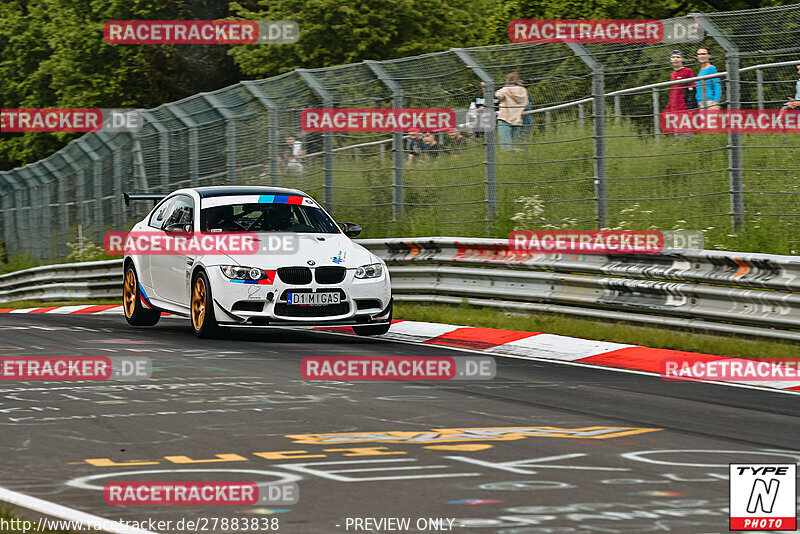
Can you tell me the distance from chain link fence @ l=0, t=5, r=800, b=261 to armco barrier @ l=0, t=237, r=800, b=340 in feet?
3.04

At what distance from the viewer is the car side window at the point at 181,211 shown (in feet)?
47.8

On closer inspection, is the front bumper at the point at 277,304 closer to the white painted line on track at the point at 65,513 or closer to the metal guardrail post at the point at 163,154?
the white painted line on track at the point at 65,513

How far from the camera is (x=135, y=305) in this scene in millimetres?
15852

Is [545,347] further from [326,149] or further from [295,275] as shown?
[326,149]

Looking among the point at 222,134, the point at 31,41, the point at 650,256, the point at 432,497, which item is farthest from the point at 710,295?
the point at 31,41

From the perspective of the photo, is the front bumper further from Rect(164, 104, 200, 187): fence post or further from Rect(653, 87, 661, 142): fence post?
Rect(164, 104, 200, 187): fence post

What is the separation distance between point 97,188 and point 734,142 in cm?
1766

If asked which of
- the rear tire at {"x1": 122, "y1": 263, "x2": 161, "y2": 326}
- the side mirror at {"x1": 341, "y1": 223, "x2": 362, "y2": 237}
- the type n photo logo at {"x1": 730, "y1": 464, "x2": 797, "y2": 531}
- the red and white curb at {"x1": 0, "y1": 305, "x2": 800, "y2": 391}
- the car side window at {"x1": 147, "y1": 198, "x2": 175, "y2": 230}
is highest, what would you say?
the car side window at {"x1": 147, "y1": 198, "x2": 175, "y2": 230}

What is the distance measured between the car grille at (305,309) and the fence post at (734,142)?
4.18 metres

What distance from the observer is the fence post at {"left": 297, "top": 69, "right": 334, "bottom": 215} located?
18.9 m

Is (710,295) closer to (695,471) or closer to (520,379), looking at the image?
(520,379)

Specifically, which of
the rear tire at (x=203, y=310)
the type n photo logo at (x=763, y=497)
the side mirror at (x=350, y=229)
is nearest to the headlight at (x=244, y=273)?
the rear tire at (x=203, y=310)

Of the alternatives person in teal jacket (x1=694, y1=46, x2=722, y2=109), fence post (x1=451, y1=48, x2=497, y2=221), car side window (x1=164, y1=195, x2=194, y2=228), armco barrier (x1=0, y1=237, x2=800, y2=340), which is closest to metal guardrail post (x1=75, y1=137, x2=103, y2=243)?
armco barrier (x1=0, y1=237, x2=800, y2=340)

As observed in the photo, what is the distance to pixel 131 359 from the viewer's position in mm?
11992
